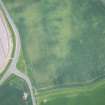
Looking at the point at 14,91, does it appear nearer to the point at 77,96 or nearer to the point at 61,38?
the point at 77,96

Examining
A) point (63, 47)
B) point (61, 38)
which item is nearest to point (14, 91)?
point (63, 47)

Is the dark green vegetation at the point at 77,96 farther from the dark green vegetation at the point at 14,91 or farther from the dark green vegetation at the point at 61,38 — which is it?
the dark green vegetation at the point at 14,91

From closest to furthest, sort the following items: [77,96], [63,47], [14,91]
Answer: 1. [14,91]
2. [77,96]
3. [63,47]

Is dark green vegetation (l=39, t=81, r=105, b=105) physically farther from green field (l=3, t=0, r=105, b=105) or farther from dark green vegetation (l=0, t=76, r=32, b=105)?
dark green vegetation (l=0, t=76, r=32, b=105)

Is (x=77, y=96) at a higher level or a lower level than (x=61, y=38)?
lower

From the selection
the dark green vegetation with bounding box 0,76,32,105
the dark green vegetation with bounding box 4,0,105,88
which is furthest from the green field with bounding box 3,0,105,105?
the dark green vegetation with bounding box 0,76,32,105

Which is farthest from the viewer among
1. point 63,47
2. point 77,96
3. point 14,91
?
point 63,47

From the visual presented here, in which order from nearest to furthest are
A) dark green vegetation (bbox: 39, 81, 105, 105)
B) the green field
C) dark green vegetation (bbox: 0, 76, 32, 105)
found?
dark green vegetation (bbox: 0, 76, 32, 105) → dark green vegetation (bbox: 39, 81, 105, 105) → the green field
